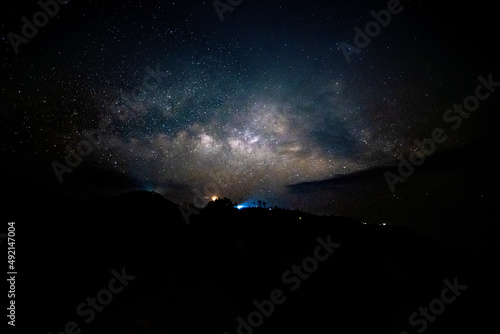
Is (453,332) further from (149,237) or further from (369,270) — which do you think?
(149,237)

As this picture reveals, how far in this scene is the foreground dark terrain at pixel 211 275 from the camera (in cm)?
1025

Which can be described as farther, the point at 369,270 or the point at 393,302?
the point at 369,270

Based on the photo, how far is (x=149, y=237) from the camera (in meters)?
15.3

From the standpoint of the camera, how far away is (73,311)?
9.48 metres

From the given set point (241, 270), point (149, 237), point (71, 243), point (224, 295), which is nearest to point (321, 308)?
point (241, 270)

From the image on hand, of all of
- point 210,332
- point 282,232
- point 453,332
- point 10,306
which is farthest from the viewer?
point 282,232

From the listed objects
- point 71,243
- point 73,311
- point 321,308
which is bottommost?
point 321,308

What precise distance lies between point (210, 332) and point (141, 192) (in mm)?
16996

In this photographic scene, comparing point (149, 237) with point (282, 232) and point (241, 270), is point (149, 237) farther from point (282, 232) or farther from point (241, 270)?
point (282, 232)

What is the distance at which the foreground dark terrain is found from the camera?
10.2 metres

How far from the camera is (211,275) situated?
546 inches

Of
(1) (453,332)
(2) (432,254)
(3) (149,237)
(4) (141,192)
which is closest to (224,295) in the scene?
(3) (149,237)

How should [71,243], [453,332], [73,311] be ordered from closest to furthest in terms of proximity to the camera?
1. [73,311]
2. [71,243]
3. [453,332]

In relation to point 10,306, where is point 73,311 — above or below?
below
